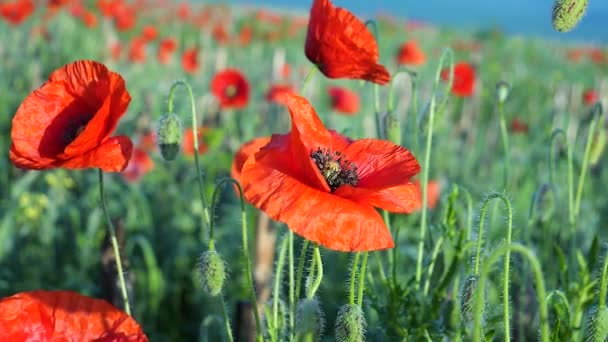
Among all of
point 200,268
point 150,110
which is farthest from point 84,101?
point 150,110

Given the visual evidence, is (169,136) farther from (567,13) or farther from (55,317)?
(567,13)

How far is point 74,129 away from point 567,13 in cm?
91

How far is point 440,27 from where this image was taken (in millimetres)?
15547

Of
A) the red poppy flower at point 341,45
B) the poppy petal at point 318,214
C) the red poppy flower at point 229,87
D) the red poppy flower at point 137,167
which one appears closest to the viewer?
the poppy petal at point 318,214

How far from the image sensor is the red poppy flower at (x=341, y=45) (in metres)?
1.36

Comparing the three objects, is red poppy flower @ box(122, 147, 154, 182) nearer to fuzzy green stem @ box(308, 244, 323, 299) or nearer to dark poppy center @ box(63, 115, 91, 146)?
dark poppy center @ box(63, 115, 91, 146)

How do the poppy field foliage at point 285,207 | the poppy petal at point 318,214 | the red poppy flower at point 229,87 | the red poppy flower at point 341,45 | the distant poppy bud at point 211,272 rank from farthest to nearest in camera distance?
the red poppy flower at point 229,87, the red poppy flower at point 341,45, the distant poppy bud at point 211,272, the poppy field foliage at point 285,207, the poppy petal at point 318,214

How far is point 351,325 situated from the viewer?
1.09 metres

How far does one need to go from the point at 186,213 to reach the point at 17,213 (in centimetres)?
83

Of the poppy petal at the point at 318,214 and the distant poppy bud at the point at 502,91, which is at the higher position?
the distant poppy bud at the point at 502,91

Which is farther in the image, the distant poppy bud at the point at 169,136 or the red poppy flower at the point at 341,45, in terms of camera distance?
the distant poppy bud at the point at 169,136

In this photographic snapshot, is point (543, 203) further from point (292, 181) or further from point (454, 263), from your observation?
point (292, 181)

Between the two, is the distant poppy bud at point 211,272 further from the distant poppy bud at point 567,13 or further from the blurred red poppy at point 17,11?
the blurred red poppy at point 17,11

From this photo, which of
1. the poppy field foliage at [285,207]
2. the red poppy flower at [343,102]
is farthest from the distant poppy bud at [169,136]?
the red poppy flower at [343,102]
